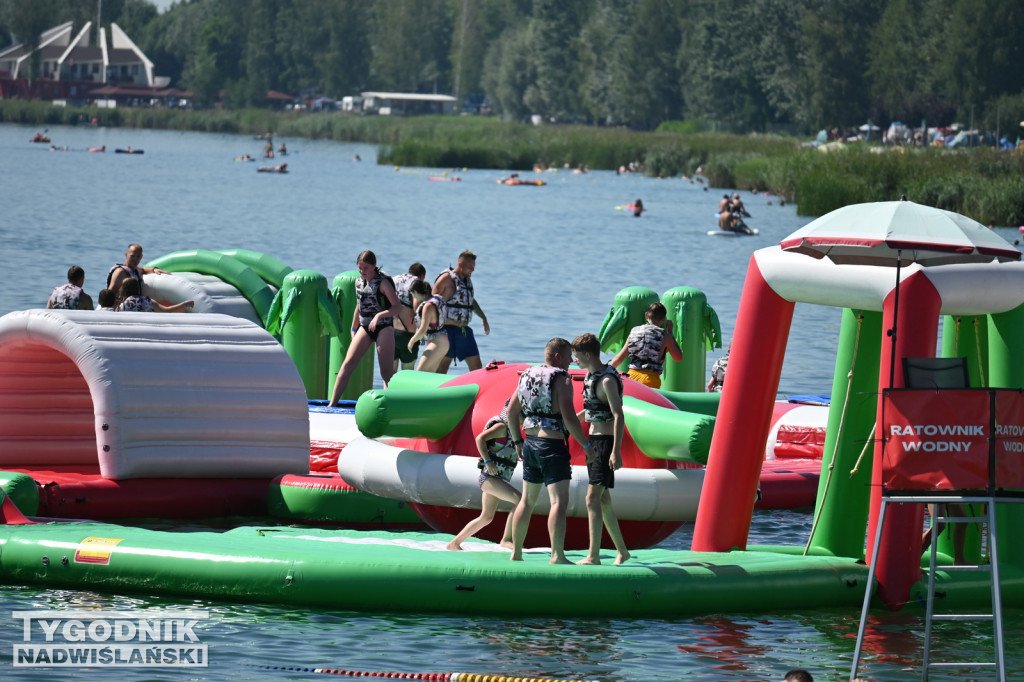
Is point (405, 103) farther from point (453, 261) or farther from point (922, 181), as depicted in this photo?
point (453, 261)

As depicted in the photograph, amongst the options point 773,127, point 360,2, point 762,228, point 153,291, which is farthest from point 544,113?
point 153,291

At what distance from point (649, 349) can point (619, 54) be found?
106707 mm

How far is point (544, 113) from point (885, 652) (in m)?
123

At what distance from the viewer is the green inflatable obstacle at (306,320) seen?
1680 cm

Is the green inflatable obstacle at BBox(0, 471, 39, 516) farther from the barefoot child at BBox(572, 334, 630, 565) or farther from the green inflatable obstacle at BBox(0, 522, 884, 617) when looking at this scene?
the barefoot child at BBox(572, 334, 630, 565)

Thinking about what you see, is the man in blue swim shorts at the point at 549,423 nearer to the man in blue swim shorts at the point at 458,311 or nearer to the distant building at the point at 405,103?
the man in blue swim shorts at the point at 458,311

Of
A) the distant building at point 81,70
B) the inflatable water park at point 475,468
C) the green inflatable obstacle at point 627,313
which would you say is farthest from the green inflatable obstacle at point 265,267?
the distant building at point 81,70

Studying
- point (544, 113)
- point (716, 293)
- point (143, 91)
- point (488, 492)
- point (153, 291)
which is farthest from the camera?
point (143, 91)

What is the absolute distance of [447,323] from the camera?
15539 mm

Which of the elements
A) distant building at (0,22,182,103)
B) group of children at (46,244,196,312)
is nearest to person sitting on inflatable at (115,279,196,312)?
group of children at (46,244,196,312)

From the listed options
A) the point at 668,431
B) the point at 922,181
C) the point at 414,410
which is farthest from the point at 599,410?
the point at 922,181

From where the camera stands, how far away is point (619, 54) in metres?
119

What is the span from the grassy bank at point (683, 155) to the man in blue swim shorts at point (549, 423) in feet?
28.2

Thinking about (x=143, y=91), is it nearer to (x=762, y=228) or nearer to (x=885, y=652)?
(x=762, y=228)
